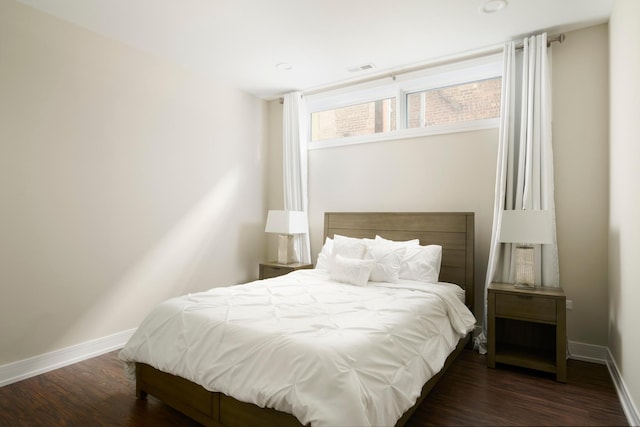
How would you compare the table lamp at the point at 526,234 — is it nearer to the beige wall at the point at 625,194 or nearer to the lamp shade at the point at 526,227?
the lamp shade at the point at 526,227

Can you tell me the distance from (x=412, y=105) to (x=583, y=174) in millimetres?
1783

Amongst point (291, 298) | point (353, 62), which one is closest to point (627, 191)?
point (291, 298)

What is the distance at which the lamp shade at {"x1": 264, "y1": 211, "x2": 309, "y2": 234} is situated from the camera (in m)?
4.36

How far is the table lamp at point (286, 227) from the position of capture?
14.3ft

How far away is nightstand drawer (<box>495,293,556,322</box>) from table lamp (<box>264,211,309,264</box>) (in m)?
2.30

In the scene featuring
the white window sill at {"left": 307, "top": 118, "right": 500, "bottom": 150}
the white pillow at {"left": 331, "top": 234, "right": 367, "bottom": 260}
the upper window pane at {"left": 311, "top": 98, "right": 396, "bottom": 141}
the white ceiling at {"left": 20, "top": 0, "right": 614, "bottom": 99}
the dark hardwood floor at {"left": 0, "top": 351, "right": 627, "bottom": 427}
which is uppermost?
the white ceiling at {"left": 20, "top": 0, "right": 614, "bottom": 99}

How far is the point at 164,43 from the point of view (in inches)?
135

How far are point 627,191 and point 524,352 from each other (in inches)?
58.1

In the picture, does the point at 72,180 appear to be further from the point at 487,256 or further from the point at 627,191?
the point at 627,191

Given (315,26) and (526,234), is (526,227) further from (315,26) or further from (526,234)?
(315,26)

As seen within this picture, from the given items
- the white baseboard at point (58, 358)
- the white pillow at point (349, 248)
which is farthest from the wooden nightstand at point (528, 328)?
the white baseboard at point (58, 358)

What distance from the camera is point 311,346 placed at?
1.72 meters

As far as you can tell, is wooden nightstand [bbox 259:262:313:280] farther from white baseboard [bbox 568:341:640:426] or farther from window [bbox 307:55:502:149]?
white baseboard [bbox 568:341:640:426]

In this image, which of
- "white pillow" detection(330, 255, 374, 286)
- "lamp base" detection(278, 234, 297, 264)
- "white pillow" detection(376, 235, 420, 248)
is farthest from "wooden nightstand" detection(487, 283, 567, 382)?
"lamp base" detection(278, 234, 297, 264)
